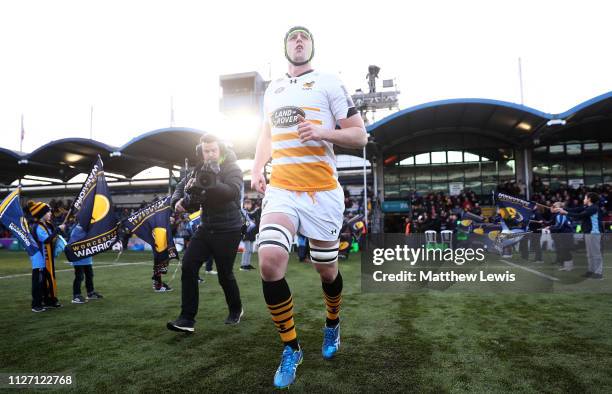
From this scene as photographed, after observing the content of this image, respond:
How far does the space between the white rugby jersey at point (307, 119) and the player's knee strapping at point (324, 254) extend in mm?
446

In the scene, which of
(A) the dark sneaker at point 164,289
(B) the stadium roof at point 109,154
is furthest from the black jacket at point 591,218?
(B) the stadium roof at point 109,154

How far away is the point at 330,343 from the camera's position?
306 cm

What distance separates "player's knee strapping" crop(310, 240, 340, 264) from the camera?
291 cm

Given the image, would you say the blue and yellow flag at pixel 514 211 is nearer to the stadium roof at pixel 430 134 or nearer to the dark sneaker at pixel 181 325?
the stadium roof at pixel 430 134

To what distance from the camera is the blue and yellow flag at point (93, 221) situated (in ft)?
18.7

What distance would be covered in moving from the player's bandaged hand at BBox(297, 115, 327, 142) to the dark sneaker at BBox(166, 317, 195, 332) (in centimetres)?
223

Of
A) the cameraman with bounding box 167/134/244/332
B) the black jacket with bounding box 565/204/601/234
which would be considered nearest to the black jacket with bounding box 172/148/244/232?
the cameraman with bounding box 167/134/244/332

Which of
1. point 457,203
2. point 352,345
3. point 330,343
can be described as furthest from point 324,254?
point 457,203

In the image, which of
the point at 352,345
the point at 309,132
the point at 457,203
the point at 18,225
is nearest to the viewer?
the point at 309,132

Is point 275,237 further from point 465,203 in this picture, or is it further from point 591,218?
point 465,203

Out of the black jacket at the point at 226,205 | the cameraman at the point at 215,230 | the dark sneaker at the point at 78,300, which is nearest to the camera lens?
the cameraman at the point at 215,230

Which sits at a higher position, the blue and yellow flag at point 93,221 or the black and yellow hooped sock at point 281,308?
the blue and yellow flag at point 93,221

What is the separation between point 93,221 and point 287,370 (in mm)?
4666

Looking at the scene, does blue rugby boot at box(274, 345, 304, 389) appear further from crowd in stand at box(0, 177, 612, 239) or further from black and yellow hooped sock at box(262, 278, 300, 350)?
crowd in stand at box(0, 177, 612, 239)
